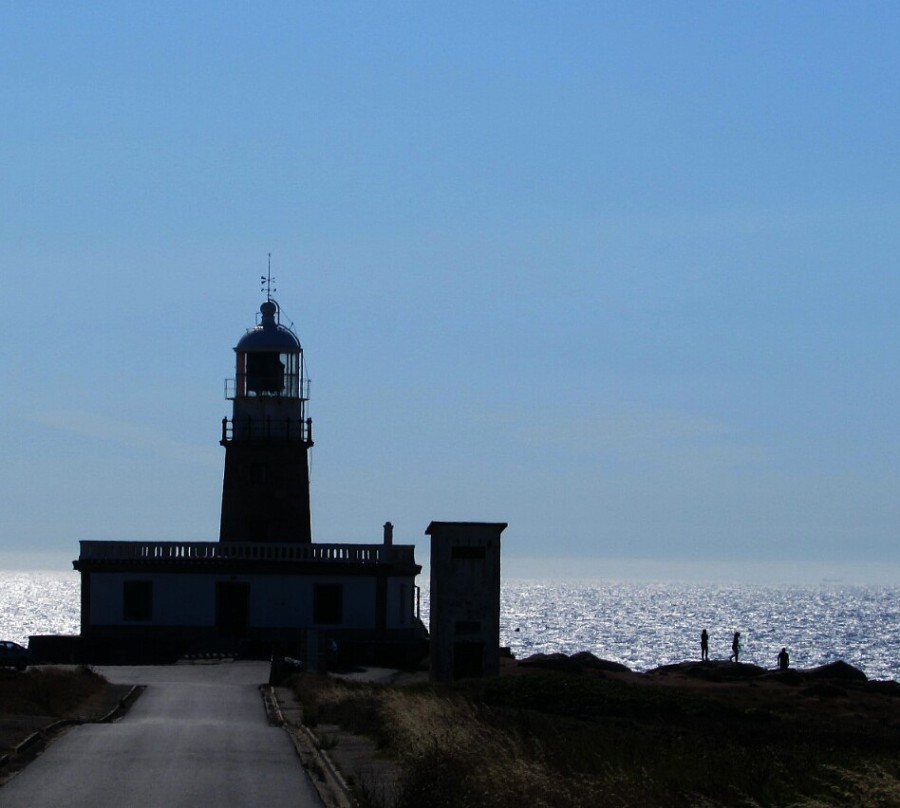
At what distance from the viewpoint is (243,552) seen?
4797 centimetres

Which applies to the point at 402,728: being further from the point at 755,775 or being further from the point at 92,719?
the point at 92,719

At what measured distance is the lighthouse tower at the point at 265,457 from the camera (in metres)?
49.3

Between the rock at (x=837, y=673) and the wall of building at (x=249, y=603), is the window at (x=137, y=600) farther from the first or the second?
Result: the rock at (x=837, y=673)

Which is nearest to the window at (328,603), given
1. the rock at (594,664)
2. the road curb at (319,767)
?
the rock at (594,664)

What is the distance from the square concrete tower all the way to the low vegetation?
90 centimetres

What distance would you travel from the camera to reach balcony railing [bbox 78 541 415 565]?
47.9 metres

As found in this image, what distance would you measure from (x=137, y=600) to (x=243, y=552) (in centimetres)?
340

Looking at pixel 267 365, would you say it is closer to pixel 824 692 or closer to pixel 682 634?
pixel 824 692

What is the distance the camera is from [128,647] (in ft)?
153

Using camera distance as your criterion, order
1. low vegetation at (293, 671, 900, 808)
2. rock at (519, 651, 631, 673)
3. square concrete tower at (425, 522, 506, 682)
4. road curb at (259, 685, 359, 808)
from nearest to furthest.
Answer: low vegetation at (293, 671, 900, 808) < road curb at (259, 685, 359, 808) < square concrete tower at (425, 522, 506, 682) < rock at (519, 651, 631, 673)

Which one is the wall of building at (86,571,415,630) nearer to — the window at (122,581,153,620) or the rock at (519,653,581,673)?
the window at (122,581,153,620)

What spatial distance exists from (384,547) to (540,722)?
25567 millimetres

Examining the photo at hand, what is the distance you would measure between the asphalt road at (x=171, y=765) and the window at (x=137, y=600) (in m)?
18.3

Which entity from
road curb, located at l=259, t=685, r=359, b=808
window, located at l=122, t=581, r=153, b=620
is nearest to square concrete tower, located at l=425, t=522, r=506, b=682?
road curb, located at l=259, t=685, r=359, b=808
